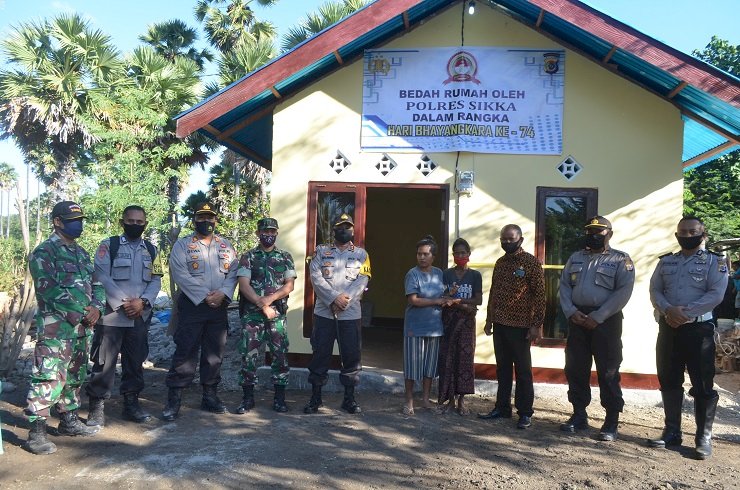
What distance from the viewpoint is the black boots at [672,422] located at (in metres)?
4.88

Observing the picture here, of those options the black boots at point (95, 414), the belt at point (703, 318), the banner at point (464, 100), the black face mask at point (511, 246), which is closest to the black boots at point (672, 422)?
the belt at point (703, 318)

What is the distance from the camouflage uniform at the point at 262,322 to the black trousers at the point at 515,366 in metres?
2.11

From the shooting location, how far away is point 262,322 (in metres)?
5.66

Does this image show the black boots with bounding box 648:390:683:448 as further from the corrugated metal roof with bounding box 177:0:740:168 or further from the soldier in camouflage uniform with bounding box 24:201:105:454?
the soldier in camouflage uniform with bounding box 24:201:105:454

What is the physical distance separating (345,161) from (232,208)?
8734 mm

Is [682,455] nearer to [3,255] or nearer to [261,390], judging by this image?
[261,390]

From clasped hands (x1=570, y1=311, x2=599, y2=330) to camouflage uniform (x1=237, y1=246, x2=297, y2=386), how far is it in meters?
2.72

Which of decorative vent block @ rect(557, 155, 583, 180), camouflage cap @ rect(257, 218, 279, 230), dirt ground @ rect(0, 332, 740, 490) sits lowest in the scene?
dirt ground @ rect(0, 332, 740, 490)

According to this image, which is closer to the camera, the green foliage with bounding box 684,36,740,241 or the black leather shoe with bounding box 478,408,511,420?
the black leather shoe with bounding box 478,408,511,420

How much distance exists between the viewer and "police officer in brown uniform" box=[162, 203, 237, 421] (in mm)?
5414

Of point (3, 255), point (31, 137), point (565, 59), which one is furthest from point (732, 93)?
point (3, 255)

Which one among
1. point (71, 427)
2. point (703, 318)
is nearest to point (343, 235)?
point (71, 427)

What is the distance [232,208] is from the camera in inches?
590

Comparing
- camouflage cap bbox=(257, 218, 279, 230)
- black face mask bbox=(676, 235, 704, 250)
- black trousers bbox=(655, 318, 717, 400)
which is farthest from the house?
black face mask bbox=(676, 235, 704, 250)
